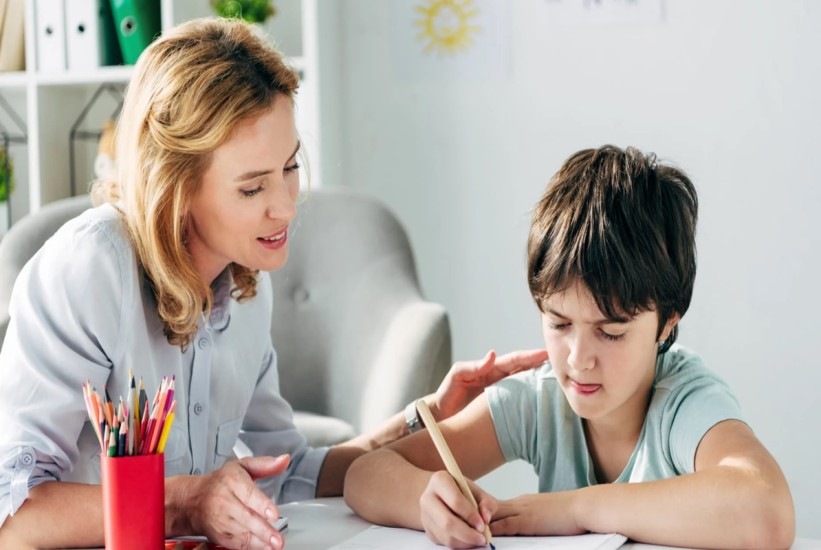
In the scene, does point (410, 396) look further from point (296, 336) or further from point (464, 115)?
point (464, 115)

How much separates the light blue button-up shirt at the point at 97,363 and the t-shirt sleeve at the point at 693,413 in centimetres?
49

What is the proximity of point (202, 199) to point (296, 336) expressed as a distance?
921 mm

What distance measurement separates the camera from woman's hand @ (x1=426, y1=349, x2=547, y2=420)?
1361 millimetres

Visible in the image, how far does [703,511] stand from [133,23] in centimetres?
209

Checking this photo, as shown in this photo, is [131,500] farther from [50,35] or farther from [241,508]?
[50,35]

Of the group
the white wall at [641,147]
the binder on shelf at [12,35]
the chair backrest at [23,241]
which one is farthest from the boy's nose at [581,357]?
the binder on shelf at [12,35]

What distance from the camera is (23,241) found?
71.1 inches

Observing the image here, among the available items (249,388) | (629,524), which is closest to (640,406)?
(629,524)

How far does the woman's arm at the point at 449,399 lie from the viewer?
1.38 meters

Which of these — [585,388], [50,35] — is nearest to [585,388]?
[585,388]

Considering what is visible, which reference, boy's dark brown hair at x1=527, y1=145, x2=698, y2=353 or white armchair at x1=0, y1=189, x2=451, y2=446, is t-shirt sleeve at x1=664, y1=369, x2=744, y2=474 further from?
white armchair at x1=0, y1=189, x2=451, y2=446

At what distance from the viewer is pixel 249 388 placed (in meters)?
1.43

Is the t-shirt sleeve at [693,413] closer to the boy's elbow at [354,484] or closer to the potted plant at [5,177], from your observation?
the boy's elbow at [354,484]

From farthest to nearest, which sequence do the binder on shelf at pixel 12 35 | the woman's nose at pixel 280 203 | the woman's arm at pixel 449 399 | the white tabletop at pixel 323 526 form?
the binder on shelf at pixel 12 35 < the woman's arm at pixel 449 399 < the woman's nose at pixel 280 203 < the white tabletop at pixel 323 526
